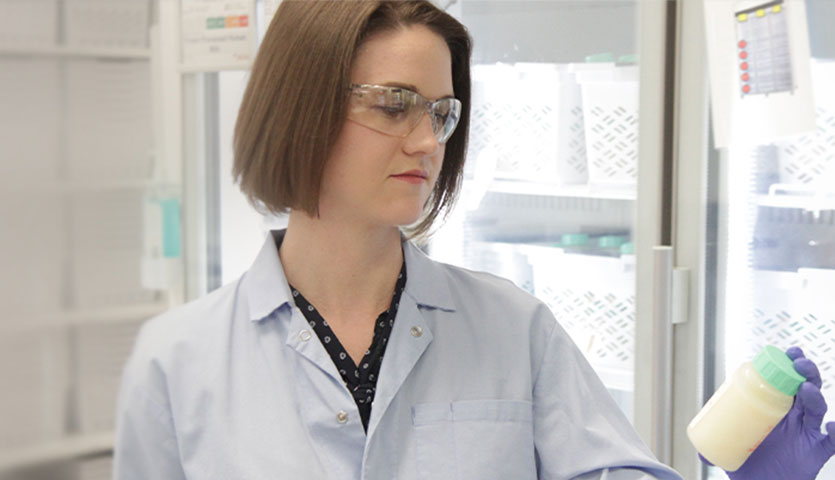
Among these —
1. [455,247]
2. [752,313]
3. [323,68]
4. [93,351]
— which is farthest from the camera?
[455,247]

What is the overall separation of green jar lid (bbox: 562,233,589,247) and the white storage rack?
3.03 feet

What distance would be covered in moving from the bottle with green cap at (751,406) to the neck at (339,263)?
0.55m

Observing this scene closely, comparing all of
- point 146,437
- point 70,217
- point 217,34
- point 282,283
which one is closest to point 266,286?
point 282,283

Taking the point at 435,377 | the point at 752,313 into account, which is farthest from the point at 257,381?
the point at 752,313

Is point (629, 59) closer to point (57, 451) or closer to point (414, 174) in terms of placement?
point (414, 174)

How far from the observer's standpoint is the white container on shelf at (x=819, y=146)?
164 centimetres

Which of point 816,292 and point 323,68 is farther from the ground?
point 323,68

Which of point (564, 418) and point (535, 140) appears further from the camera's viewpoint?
point (535, 140)

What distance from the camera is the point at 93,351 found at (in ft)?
4.87

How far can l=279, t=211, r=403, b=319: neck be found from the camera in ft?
4.12

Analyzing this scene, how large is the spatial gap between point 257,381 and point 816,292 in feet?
3.44

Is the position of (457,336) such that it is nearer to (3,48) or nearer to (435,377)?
(435,377)

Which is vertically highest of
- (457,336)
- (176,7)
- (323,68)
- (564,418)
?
(176,7)

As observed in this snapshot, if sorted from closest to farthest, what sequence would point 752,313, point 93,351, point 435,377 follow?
point 435,377 → point 93,351 → point 752,313
